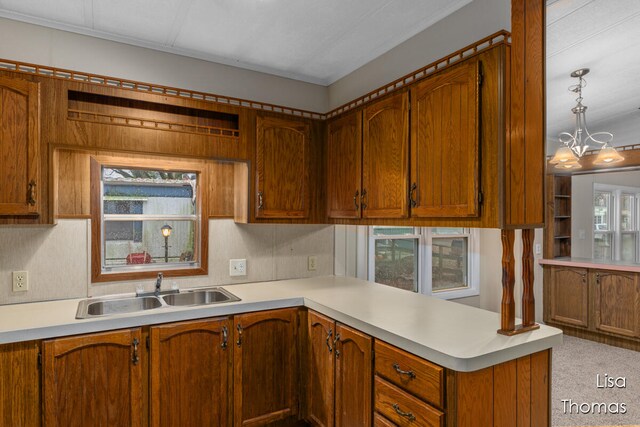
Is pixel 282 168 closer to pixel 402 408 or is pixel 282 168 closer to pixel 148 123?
→ pixel 148 123

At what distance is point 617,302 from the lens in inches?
158

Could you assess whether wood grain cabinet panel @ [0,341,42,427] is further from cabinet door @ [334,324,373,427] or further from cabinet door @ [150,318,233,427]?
cabinet door @ [334,324,373,427]

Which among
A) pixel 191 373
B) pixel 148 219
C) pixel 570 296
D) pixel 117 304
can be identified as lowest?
pixel 570 296

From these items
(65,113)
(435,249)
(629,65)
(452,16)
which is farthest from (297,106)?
(629,65)

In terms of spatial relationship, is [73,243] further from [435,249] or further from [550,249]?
[550,249]

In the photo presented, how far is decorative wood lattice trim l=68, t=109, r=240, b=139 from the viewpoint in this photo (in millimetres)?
2025

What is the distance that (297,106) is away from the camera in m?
3.00

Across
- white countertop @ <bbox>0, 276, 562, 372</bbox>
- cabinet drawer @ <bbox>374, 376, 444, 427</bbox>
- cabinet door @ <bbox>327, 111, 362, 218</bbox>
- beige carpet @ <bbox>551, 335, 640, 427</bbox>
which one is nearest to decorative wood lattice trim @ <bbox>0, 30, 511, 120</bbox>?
cabinet door @ <bbox>327, 111, 362, 218</bbox>

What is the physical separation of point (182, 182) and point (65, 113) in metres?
0.80

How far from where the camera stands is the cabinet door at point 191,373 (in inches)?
→ 75.0

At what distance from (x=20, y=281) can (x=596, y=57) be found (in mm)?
4110

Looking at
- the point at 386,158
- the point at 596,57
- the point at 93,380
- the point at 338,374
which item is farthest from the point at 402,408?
the point at 596,57

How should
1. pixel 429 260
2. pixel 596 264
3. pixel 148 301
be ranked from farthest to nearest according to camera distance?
1. pixel 596 264
2. pixel 429 260
3. pixel 148 301

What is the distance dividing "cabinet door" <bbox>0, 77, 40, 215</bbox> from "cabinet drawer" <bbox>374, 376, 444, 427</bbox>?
1936mm
